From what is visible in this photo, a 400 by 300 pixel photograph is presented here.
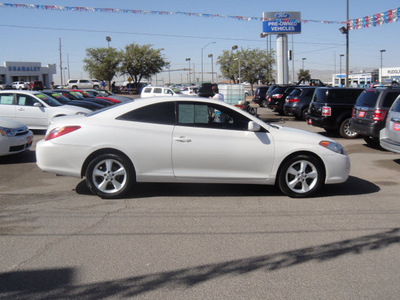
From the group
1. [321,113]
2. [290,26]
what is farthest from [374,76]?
[321,113]

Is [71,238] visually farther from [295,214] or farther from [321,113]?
[321,113]

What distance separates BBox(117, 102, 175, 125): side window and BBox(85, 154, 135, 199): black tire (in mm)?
660

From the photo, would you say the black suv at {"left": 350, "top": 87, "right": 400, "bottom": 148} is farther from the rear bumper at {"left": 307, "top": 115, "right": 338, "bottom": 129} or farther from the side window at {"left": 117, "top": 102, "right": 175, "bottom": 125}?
the side window at {"left": 117, "top": 102, "right": 175, "bottom": 125}

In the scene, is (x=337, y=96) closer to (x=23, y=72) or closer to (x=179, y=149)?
(x=179, y=149)

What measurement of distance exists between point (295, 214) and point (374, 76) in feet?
252

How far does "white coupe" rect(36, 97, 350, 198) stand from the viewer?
6.64 m

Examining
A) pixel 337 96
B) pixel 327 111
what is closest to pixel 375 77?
pixel 337 96

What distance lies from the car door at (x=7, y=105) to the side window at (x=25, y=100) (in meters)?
0.23

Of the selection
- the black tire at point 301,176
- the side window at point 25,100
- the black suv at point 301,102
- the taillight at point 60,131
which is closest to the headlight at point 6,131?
the taillight at point 60,131

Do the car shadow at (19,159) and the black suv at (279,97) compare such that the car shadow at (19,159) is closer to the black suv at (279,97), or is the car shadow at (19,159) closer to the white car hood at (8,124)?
the white car hood at (8,124)

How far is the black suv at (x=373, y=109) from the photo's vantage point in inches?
446

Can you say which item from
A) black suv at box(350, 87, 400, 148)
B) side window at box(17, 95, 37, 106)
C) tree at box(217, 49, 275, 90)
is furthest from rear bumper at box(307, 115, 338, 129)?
tree at box(217, 49, 275, 90)

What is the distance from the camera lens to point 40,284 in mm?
3900

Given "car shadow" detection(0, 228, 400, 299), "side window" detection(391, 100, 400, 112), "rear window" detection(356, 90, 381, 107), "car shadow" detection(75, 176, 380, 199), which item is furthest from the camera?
"rear window" detection(356, 90, 381, 107)
